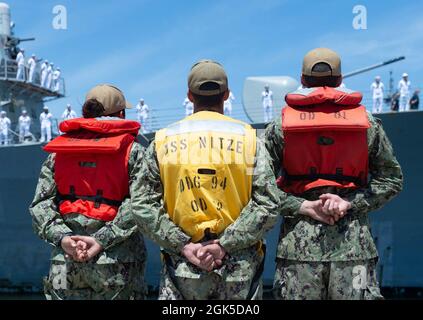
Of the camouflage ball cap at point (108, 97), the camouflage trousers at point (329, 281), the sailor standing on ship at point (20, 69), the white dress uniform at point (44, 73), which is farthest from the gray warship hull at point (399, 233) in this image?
the camouflage trousers at point (329, 281)

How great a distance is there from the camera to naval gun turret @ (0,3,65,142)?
17531 millimetres

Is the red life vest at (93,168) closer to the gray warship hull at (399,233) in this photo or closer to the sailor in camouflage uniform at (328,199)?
the sailor in camouflage uniform at (328,199)

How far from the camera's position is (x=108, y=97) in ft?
9.41

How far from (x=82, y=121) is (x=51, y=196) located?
1.38 feet

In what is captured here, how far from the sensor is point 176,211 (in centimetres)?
222

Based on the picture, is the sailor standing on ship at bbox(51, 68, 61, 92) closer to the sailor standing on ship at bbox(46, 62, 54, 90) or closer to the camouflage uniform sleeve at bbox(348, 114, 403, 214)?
the sailor standing on ship at bbox(46, 62, 54, 90)

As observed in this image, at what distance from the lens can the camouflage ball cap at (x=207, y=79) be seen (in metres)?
2.27

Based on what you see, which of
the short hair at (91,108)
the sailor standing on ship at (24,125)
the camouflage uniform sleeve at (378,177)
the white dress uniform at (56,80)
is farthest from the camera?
the white dress uniform at (56,80)

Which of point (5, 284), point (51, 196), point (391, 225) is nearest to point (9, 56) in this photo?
point (5, 284)

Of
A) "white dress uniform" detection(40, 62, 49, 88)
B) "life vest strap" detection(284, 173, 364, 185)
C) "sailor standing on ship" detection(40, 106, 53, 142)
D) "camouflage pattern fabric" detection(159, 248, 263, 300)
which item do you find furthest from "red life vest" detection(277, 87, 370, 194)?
"white dress uniform" detection(40, 62, 49, 88)

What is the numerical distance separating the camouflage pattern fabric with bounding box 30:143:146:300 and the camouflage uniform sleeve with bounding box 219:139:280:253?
27.5 inches

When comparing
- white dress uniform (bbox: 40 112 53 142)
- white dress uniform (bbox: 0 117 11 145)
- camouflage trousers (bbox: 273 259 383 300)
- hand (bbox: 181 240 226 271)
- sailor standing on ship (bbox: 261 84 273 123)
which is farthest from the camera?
white dress uniform (bbox: 40 112 53 142)

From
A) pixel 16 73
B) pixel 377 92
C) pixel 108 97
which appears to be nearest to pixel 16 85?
pixel 16 73
